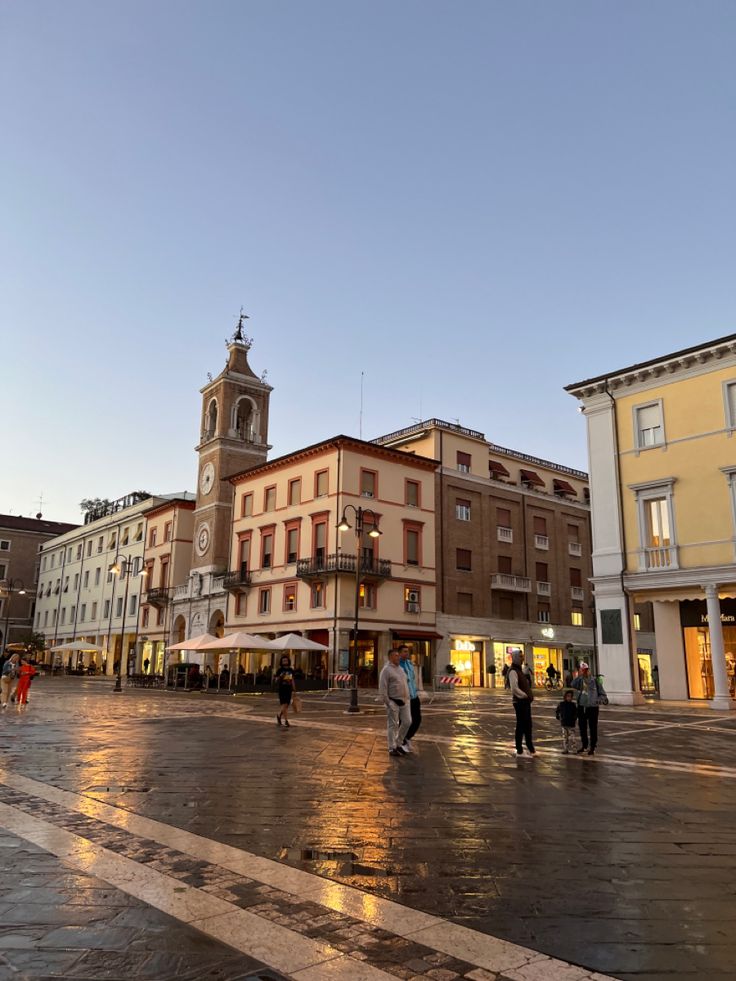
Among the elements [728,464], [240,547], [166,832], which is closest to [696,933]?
[166,832]

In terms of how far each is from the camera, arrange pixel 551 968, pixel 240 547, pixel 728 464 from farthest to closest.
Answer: pixel 240 547 → pixel 728 464 → pixel 551 968

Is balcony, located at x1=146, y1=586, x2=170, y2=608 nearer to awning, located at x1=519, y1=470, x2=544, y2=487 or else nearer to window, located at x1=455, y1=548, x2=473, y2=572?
window, located at x1=455, y1=548, x2=473, y2=572

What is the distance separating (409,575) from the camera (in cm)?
4194

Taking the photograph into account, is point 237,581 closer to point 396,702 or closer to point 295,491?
point 295,491

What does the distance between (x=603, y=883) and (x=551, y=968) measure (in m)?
1.58

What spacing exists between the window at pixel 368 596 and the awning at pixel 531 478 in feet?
51.1

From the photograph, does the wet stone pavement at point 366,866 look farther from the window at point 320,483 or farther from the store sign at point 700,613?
the window at point 320,483

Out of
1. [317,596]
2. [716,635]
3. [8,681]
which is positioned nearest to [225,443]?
[317,596]

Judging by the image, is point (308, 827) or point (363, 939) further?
point (308, 827)

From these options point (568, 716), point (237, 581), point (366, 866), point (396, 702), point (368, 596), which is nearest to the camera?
point (366, 866)

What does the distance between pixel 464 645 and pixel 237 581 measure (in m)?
14.6

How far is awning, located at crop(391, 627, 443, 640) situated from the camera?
40219 mm

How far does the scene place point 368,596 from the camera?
4006 cm

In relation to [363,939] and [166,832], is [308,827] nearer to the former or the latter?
[166,832]
